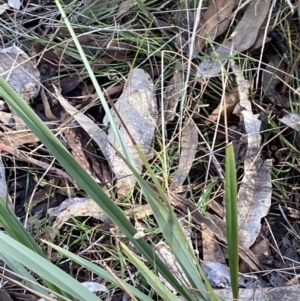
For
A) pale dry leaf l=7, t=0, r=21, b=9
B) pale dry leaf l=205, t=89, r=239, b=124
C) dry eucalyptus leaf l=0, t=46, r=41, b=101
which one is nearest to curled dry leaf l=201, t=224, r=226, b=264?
pale dry leaf l=205, t=89, r=239, b=124

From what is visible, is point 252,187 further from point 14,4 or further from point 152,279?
point 14,4

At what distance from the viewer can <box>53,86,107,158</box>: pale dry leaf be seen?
124 cm

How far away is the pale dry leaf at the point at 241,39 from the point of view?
1253mm

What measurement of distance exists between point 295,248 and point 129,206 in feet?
1.22

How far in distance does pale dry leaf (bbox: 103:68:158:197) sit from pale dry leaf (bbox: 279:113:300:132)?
30 centimetres

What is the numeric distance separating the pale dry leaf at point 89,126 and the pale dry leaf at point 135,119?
0.01m

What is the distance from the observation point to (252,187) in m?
1.17

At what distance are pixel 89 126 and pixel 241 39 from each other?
420 millimetres

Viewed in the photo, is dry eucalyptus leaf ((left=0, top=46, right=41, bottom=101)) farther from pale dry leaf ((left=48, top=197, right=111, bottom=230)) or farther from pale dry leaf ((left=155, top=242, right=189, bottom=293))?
pale dry leaf ((left=155, top=242, right=189, bottom=293))

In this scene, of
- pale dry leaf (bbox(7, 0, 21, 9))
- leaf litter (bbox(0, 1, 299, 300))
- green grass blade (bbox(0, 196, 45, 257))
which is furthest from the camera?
pale dry leaf (bbox(7, 0, 21, 9))

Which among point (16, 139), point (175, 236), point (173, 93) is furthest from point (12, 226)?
point (173, 93)

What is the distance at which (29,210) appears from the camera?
3.95 ft

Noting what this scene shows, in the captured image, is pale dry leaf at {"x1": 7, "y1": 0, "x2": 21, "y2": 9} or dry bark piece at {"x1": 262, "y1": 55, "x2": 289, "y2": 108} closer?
dry bark piece at {"x1": 262, "y1": 55, "x2": 289, "y2": 108}

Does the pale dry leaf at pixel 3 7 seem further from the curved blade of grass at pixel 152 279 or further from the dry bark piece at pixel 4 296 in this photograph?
the curved blade of grass at pixel 152 279
